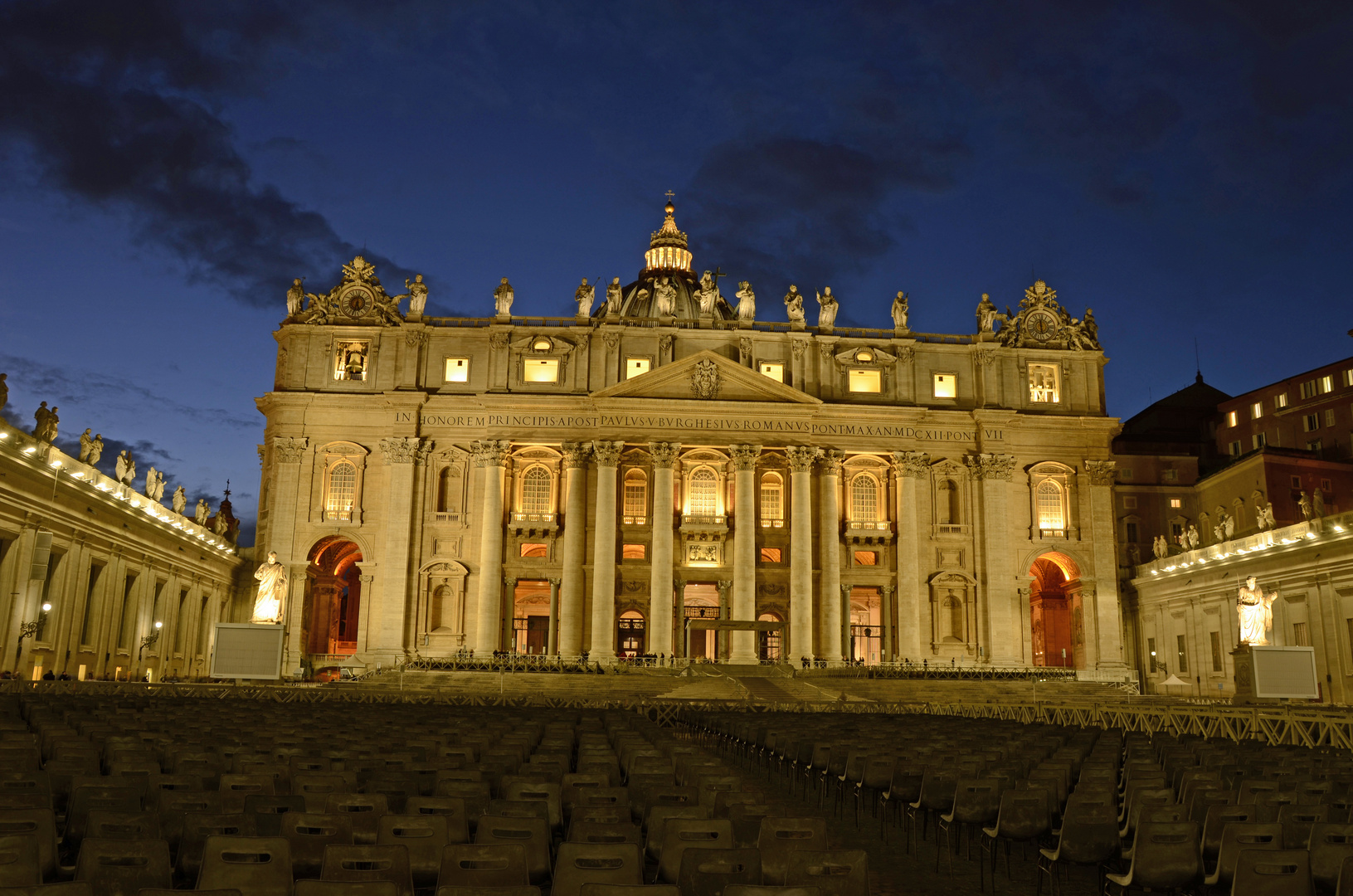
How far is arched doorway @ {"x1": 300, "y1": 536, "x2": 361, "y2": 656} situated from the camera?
241 feet

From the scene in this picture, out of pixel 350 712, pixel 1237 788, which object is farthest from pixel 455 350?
pixel 1237 788

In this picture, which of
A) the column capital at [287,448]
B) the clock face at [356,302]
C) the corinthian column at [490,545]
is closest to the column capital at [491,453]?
the corinthian column at [490,545]

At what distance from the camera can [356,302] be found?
75.4m

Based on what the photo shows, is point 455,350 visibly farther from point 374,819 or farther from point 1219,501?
point 374,819

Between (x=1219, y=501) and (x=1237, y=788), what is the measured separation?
74.2 meters

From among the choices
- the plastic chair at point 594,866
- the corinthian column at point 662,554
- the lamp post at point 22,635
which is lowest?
the plastic chair at point 594,866

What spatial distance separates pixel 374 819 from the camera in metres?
9.62

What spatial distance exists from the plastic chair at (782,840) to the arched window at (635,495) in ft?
209

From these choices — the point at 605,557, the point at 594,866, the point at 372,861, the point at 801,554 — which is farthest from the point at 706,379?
the point at 372,861

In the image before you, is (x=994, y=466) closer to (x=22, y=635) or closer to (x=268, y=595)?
(x=268, y=595)

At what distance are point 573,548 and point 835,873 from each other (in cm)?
6297

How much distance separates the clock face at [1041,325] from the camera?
259 feet

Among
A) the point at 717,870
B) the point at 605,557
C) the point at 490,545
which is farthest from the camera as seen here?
the point at 490,545

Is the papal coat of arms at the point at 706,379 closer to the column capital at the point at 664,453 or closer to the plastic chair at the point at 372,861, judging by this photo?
the column capital at the point at 664,453
